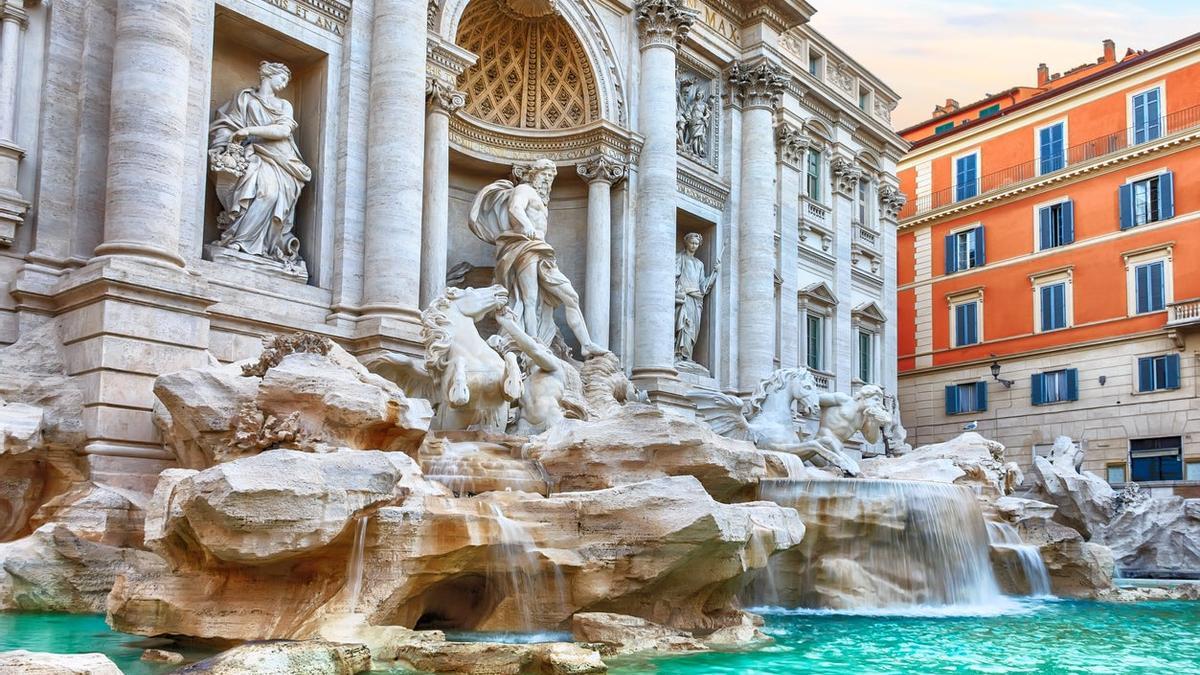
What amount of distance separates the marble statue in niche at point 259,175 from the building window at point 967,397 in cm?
2290

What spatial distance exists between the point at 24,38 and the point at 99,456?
493cm

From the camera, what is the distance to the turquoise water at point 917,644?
23.7ft

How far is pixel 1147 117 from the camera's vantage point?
1146 inches

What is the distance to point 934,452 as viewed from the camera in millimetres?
18141

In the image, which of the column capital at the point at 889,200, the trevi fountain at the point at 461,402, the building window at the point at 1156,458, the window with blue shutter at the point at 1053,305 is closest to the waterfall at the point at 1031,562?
the trevi fountain at the point at 461,402

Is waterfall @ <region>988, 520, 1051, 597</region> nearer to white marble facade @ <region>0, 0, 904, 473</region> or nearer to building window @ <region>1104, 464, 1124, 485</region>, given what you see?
white marble facade @ <region>0, 0, 904, 473</region>

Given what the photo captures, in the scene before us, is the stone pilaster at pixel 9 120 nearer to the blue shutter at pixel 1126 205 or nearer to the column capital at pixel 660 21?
the column capital at pixel 660 21

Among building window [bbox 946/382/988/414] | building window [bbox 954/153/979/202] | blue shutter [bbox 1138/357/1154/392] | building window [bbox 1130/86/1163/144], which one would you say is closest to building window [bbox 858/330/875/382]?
building window [bbox 946/382/988/414]

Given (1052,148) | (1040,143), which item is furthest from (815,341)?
(1040,143)

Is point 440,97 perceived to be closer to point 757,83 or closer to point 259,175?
point 259,175

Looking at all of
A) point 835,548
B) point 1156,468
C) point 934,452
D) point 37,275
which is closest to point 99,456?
point 37,275

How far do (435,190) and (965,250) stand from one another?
2162cm

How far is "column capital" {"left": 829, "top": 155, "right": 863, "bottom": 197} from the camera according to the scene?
2669cm

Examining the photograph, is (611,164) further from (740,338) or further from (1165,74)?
(1165,74)
